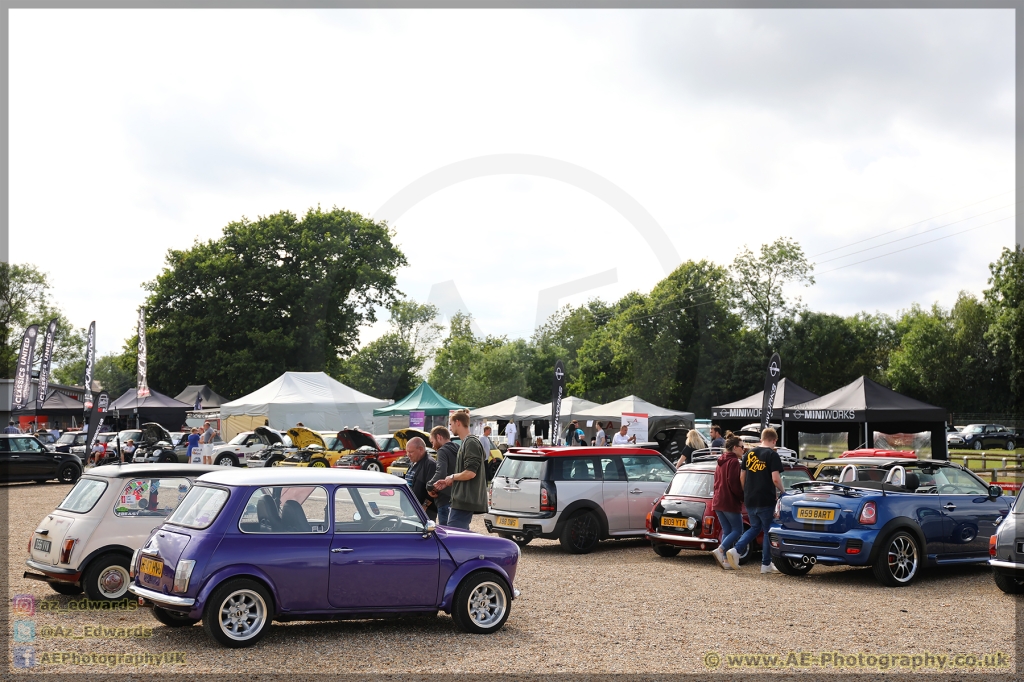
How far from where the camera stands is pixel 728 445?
12.7 m

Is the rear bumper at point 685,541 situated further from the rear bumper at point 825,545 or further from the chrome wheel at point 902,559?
the chrome wheel at point 902,559

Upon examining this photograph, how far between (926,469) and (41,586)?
11236 millimetres

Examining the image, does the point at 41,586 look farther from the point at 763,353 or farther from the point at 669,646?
the point at 763,353

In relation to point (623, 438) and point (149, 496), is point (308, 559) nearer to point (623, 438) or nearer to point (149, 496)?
point (149, 496)

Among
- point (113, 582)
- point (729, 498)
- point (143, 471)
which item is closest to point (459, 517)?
point (143, 471)

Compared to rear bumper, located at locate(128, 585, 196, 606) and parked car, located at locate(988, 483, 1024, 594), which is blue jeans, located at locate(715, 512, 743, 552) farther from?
rear bumper, located at locate(128, 585, 196, 606)

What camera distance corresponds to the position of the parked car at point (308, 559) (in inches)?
286

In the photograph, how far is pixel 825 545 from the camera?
11.1 meters

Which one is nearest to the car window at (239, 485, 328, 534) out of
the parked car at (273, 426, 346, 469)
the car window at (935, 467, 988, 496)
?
the car window at (935, 467, 988, 496)

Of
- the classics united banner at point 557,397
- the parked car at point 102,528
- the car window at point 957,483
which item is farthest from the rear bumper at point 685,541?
the classics united banner at point 557,397

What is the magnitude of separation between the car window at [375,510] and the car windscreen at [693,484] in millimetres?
6287

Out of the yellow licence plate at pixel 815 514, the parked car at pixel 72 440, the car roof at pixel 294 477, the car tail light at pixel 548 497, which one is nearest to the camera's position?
the car roof at pixel 294 477

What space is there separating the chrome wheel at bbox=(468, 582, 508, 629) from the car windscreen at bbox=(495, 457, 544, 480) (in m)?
5.88

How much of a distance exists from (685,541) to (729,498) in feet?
3.26
